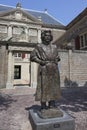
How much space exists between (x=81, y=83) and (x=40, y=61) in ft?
37.0

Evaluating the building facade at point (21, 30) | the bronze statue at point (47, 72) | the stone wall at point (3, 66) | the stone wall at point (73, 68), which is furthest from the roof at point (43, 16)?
the bronze statue at point (47, 72)

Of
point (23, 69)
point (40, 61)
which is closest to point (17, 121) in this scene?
A: point (40, 61)

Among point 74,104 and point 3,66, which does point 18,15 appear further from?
point 74,104

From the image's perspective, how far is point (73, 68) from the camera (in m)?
14.9

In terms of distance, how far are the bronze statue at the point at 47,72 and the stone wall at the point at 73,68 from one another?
9857 millimetres

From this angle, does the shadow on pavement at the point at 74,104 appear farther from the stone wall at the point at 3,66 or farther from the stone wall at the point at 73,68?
the stone wall at the point at 3,66

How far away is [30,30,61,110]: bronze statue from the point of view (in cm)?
453

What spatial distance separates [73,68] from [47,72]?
419 inches

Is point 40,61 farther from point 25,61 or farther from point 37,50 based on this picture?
point 25,61

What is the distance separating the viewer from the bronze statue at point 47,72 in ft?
14.9

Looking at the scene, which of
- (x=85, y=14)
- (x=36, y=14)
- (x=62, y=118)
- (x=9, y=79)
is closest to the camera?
(x=62, y=118)

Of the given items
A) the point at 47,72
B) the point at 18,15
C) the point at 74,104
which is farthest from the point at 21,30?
the point at 47,72

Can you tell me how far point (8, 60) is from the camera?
14.3 m

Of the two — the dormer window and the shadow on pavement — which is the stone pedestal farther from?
the dormer window
